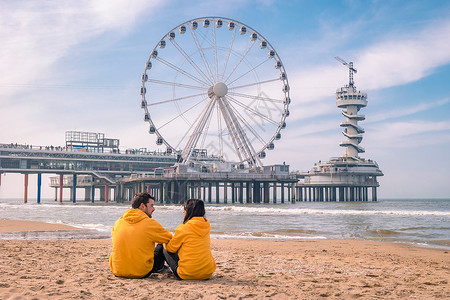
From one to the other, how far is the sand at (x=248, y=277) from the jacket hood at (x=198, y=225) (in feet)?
2.01

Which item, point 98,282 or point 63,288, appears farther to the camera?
point 98,282

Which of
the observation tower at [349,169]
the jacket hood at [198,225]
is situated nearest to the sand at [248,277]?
the jacket hood at [198,225]

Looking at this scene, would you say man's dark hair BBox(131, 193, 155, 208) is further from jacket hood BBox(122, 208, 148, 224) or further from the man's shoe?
the man's shoe

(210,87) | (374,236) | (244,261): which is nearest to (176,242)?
(244,261)

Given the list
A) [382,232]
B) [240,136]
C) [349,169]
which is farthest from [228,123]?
[349,169]

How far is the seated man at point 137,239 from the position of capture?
5418 millimetres

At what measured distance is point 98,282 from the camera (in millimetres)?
5406

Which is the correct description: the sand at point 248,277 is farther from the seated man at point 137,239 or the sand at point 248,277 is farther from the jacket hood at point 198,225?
the jacket hood at point 198,225

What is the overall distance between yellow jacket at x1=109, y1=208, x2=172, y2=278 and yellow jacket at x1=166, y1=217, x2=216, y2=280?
0.60ft

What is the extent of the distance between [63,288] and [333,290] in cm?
305

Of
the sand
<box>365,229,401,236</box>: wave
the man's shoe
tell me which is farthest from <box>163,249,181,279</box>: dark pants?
<box>365,229,401,236</box>: wave

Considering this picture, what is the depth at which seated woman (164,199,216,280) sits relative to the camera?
17.9 feet

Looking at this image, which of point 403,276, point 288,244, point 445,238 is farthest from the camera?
point 445,238

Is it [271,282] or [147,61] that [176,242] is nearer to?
[271,282]
